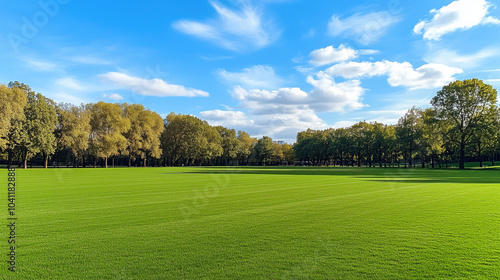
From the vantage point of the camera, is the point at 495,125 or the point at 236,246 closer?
the point at 236,246

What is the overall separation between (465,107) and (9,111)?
8880 centimetres

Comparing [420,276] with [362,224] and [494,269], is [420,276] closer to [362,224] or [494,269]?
[494,269]

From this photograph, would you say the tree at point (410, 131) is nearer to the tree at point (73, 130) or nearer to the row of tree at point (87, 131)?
the row of tree at point (87, 131)

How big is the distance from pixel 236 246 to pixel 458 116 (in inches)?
2789

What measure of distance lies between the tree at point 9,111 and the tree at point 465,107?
84978mm

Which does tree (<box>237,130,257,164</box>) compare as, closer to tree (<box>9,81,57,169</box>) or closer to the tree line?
the tree line

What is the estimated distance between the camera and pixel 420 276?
5.07m

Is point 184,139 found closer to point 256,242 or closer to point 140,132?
point 140,132

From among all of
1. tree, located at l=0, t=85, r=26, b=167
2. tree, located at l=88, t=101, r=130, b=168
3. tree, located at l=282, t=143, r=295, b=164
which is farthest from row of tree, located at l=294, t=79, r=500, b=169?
tree, located at l=0, t=85, r=26, b=167

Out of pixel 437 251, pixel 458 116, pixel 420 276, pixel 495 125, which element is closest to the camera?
pixel 420 276

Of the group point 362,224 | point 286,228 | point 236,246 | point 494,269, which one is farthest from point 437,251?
point 236,246

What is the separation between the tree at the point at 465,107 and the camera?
59.0m

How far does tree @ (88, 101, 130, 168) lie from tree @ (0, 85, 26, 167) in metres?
17.9

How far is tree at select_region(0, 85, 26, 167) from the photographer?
2057 inches
